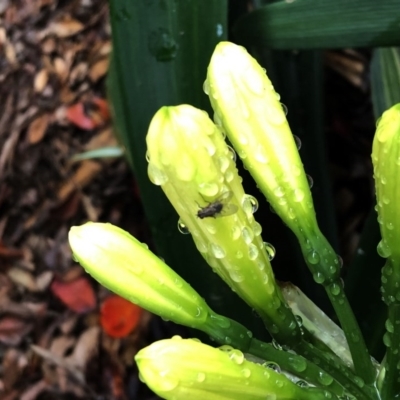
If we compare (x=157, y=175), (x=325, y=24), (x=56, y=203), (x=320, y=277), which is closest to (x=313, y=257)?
(x=320, y=277)

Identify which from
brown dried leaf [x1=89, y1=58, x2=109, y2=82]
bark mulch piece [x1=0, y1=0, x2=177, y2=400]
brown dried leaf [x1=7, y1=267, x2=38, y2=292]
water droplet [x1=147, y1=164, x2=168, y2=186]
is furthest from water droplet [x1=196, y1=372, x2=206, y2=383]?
brown dried leaf [x1=89, y1=58, x2=109, y2=82]

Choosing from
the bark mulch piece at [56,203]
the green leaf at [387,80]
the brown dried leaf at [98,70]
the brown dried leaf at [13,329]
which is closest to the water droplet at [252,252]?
the green leaf at [387,80]

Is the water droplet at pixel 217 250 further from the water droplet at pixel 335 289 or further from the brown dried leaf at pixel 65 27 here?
the brown dried leaf at pixel 65 27

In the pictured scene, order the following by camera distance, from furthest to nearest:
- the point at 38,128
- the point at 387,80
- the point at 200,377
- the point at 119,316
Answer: the point at 38,128 < the point at 119,316 < the point at 387,80 < the point at 200,377

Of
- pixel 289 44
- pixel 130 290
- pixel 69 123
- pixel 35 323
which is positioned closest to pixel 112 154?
pixel 69 123

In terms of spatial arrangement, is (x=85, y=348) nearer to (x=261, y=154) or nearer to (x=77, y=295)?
(x=77, y=295)

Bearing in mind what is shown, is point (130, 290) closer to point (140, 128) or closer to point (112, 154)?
point (140, 128)
